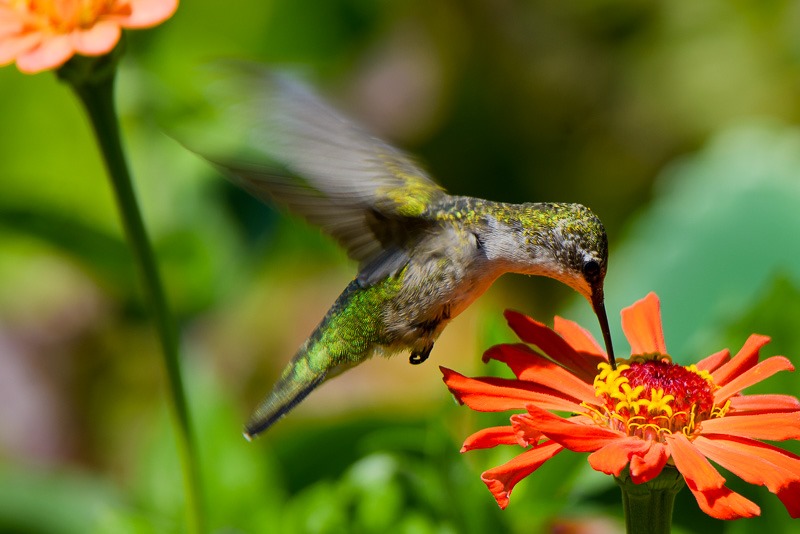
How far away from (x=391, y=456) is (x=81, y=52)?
0.62m

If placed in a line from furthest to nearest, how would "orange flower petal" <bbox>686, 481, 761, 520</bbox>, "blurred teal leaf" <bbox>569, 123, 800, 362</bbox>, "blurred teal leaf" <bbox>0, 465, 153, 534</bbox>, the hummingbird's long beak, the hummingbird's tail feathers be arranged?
"blurred teal leaf" <bbox>569, 123, 800, 362</bbox> → "blurred teal leaf" <bbox>0, 465, 153, 534</bbox> → the hummingbird's tail feathers → the hummingbird's long beak → "orange flower petal" <bbox>686, 481, 761, 520</bbox>

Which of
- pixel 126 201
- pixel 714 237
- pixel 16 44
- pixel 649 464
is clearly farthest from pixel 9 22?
pixel 714 237

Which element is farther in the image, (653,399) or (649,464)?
(653,399)

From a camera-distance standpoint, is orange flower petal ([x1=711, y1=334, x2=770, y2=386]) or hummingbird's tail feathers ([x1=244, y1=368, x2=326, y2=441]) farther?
hummingbird's tail feathers ([x1=244, y1=368, x2=326, y2=441])

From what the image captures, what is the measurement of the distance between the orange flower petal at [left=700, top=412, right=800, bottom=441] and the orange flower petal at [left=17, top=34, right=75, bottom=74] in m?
0.62

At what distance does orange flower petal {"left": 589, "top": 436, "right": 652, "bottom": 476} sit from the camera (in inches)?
27.9

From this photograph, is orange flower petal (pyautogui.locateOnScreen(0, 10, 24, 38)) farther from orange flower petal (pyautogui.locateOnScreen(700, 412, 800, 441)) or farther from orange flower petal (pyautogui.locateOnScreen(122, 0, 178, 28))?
orange flower petal (pyautogui.locateOnScreen(700, 412, 800, 441))

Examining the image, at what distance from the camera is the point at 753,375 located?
0.86 metres

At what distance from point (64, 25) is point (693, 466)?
68cm

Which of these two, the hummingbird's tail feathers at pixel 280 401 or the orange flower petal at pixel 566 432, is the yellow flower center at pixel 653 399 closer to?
the orange flower petal at pixel 566 432

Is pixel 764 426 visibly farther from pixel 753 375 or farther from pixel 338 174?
pixel 338 174

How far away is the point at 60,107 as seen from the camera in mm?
2189

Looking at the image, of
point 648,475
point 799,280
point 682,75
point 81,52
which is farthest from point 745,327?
point 682,75

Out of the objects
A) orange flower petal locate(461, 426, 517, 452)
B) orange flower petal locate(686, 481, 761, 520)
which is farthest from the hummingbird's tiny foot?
orange flower petal locate(686, 481, 761, 520)
